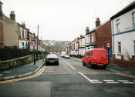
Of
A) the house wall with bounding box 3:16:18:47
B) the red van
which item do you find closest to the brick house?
the house wall with bounding box 3:16:18:47

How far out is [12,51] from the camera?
2800cm

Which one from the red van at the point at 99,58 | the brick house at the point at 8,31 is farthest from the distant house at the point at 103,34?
the brick house at the point at 8,31

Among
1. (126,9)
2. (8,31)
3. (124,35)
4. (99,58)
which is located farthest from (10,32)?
(126,9)

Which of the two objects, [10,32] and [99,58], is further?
[10,32]

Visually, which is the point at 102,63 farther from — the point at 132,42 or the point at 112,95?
the point at 112,95

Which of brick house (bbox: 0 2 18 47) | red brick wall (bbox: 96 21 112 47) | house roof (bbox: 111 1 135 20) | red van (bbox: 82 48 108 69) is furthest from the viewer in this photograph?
red brick wall (bbox: 96 21 112 47)

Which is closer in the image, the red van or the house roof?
the house roof

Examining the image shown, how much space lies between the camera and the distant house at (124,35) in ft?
92.8

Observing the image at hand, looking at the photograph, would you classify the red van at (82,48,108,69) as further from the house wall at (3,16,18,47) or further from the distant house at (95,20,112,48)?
the house wall at (3,16,18,47)

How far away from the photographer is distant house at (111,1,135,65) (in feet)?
92.8

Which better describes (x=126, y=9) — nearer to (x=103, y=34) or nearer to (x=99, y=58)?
(x=99, y=58)

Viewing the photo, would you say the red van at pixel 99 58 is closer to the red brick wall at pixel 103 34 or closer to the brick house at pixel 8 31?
the red brick wall at pixel 103 34

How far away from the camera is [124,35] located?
31.0 m

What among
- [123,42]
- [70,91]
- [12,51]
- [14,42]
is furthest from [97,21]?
[70,91]
